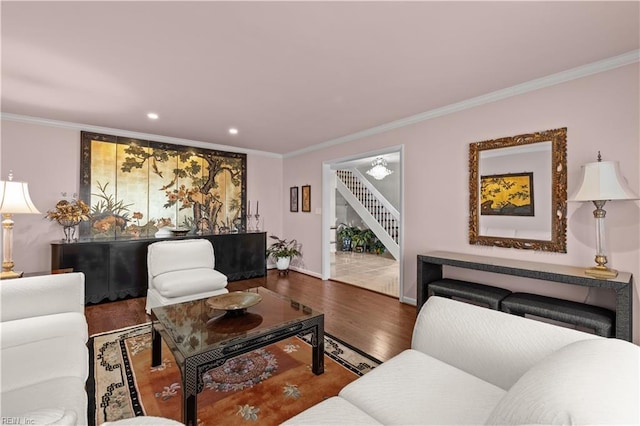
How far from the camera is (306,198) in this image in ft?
18.3

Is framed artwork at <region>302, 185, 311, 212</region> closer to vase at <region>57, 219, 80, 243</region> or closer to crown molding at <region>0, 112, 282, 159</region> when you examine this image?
crown molding at <region>0, 112, 282, 159</region>

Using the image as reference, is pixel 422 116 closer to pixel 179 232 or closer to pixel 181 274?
pixel 181 274

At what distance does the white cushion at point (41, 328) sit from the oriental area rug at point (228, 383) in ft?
1.58

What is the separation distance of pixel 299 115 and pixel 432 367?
10.3 ft

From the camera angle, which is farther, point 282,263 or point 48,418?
point 282,263

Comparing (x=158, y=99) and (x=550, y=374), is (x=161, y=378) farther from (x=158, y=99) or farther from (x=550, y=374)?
(x=158, y=99)

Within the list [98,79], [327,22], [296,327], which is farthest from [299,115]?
[296,327]

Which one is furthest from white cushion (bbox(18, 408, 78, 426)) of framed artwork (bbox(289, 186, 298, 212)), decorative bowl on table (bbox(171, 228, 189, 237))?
framed artwork (bbox(289, 186, 298, 212))

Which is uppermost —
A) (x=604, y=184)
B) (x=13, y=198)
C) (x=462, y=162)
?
(x=462, y=162)

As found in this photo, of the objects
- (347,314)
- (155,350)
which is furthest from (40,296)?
(347,314)

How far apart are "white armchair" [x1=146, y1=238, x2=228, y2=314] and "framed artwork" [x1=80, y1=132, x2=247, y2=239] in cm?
135

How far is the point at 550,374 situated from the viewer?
813mm

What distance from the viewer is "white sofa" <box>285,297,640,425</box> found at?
2.32ft

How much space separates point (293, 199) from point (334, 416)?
499 centimetres
